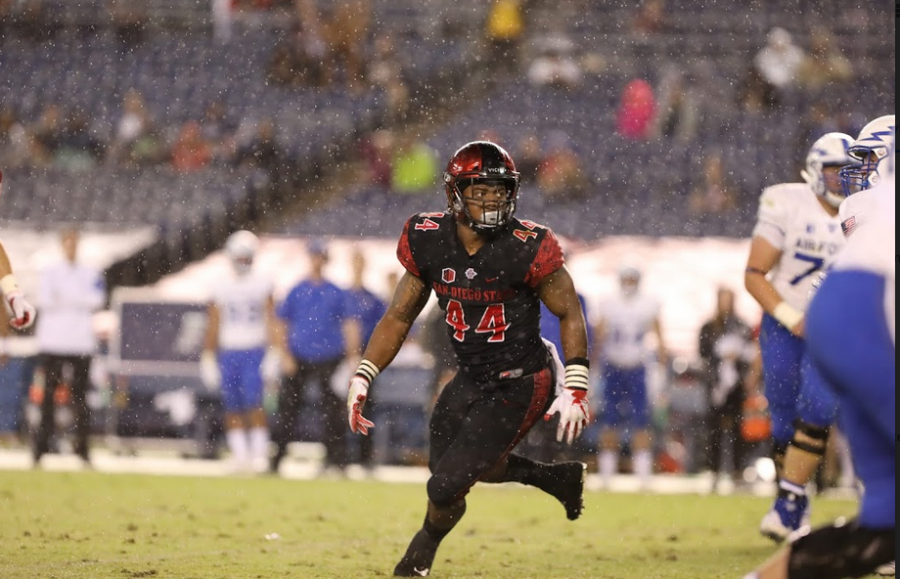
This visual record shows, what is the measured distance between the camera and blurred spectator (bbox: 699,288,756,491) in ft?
39.7

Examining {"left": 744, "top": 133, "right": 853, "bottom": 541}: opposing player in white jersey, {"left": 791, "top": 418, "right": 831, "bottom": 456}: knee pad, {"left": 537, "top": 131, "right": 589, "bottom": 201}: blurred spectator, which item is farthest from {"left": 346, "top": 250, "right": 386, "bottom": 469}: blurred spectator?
{"left": 537, "top": 131, "right": 589, "bottom": 201}: blurred spectator

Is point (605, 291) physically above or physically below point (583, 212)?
below

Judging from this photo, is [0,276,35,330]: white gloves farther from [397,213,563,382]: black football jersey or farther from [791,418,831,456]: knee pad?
[791,418,831,456]: knee pad

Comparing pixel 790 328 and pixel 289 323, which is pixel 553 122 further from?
pixel 790 328

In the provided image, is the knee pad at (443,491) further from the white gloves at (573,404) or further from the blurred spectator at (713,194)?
the blurred spectator at (713,194)

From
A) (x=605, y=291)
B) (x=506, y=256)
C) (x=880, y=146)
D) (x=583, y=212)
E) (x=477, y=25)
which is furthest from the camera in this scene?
(x=477, y=25)

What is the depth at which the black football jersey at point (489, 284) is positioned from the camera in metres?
5.82

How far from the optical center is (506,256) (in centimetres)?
582

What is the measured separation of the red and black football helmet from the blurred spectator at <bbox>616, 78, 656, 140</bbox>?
13.4 m

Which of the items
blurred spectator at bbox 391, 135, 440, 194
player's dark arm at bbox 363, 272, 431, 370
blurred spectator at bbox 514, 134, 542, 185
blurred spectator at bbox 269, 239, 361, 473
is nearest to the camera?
player's dark arm at bbox 363, 272, 431, 370

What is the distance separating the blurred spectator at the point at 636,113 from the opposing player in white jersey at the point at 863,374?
51.9 feet

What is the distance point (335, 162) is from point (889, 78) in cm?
767

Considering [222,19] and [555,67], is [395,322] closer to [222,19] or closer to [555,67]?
[555,67]

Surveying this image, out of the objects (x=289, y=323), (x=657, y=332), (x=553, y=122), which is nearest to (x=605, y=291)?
(x=657, y=332)
